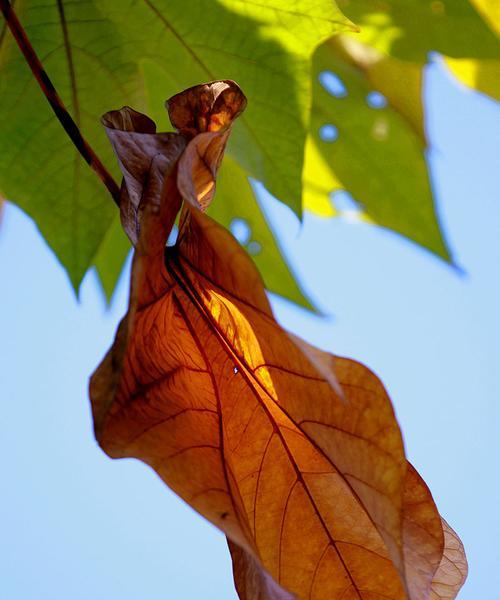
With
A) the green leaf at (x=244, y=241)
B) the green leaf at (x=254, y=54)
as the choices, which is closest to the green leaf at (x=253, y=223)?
the green leaf at (x=244, y=241)

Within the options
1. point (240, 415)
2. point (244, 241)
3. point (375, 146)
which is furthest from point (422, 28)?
point (240, 415)

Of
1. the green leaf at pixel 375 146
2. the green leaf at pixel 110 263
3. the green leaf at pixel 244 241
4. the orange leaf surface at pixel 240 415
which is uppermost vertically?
the orange leaf surface at pixel 240 415

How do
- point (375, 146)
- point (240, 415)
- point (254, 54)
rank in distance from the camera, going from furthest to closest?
point (375, 146) → point (254, 54) → point (240, 415)

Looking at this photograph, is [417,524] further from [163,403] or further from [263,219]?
[263,219]

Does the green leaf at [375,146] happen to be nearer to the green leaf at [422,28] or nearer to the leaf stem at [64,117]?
the green leaf at [422,28]

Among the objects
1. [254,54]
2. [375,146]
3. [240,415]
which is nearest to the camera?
[240,415]

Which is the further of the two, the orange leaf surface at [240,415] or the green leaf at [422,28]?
the green leaf at [422,28]

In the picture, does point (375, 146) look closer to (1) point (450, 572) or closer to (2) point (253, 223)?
(2) point (253, 223)
